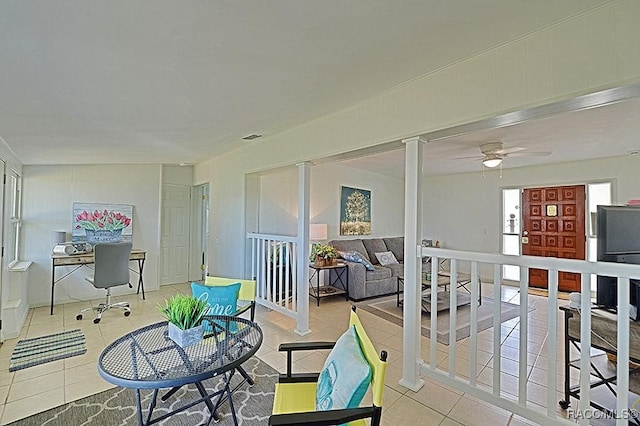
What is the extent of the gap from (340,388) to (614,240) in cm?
194

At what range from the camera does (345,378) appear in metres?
1.37

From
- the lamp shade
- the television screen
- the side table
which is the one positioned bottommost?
the side table

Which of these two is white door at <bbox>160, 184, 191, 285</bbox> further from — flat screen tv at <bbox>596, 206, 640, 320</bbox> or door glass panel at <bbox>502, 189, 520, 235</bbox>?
door glass panel at <bbox>502, 189, 520, 235</bbox>

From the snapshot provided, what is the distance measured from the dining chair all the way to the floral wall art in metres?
4.93

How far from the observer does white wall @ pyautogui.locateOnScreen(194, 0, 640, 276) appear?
1.57 meters

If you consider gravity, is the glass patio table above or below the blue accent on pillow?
below

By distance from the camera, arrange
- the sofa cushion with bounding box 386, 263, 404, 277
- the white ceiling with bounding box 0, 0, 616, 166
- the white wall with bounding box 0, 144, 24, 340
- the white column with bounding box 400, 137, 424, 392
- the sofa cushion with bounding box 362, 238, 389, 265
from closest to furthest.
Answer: the white ceiling with bounding box 0, 0, 616, 166
the white column with bounding box 400, 137, 424, 392
the white wall with bounding box 0, 144, 24, 340
the sofa cushion with bounding box 386, 263, 404, 277
the sofa cushion with bounding box 362, 238, 389, 265

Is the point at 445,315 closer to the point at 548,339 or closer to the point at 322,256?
the point at 322,256

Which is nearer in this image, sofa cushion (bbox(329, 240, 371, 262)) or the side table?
the side table

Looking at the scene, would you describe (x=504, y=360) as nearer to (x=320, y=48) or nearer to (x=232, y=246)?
(x=320, y=48)

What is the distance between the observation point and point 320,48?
1.88 meters

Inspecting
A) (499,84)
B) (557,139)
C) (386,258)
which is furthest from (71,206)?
(557,139)

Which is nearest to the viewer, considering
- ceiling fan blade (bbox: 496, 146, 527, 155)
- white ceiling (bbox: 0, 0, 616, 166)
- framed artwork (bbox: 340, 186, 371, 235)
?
white ceiling (bbox: 0, 0, 616, 166)

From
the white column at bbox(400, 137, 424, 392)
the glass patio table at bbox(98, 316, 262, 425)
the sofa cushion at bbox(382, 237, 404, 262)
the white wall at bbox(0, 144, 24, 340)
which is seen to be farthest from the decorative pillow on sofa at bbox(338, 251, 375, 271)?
the white wall at bbox(0, 144, 24, 340)
